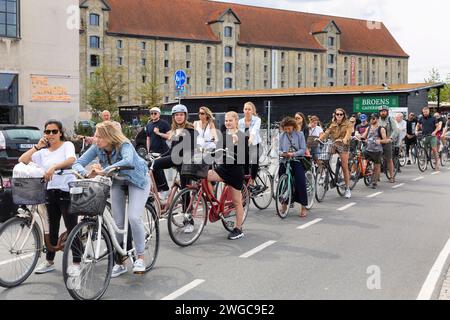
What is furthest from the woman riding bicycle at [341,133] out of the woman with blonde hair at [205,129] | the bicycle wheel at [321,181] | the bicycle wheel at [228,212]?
the bicycle wheel at [228,212]

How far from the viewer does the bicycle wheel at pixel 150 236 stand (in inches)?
264

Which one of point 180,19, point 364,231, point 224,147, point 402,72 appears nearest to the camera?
point 224,147

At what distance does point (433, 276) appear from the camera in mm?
6535

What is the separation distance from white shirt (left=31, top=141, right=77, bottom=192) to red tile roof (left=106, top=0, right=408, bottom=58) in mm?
79760

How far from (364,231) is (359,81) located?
104468mm

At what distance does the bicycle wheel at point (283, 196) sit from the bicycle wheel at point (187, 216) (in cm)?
241

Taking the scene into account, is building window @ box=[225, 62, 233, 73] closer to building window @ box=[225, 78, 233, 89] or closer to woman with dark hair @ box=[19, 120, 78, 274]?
building window @ box=[225, 78, 233, 89]

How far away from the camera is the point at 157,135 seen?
36.1ft

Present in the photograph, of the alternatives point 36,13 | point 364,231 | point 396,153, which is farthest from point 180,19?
point 364,231

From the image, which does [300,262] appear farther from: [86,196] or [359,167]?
[359,167]

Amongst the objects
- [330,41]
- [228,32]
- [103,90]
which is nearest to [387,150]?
[103,90]

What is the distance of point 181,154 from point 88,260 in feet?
12.1

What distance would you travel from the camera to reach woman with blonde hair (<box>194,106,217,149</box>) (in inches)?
353
